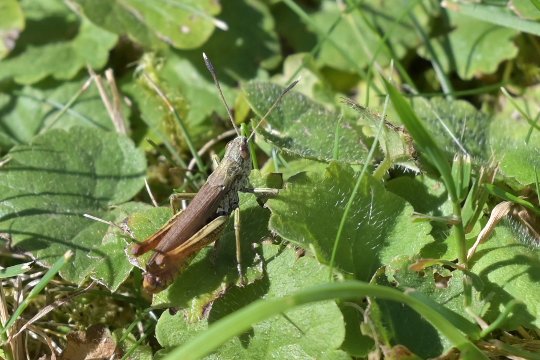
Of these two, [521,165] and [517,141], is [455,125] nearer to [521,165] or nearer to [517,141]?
[517,141]

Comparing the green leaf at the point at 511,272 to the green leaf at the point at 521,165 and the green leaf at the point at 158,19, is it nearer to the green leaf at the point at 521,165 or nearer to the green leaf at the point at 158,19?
the green leaf at the point at 521,165

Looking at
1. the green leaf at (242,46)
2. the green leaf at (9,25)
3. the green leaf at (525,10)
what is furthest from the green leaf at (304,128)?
the green leaf at (9,25)

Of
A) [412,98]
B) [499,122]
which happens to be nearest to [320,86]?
[412,98]

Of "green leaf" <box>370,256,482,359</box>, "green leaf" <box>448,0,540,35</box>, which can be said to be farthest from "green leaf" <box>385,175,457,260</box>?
"green leaf" <box>448,0,540,35</box>

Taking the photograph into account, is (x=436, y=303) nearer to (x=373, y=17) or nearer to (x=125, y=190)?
(x=125, y=190)

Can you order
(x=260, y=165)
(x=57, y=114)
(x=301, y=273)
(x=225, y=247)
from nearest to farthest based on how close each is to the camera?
(x=301, y=273) < (x=225, y=247) < (x=260, y=165) < (x=57, y=114)
